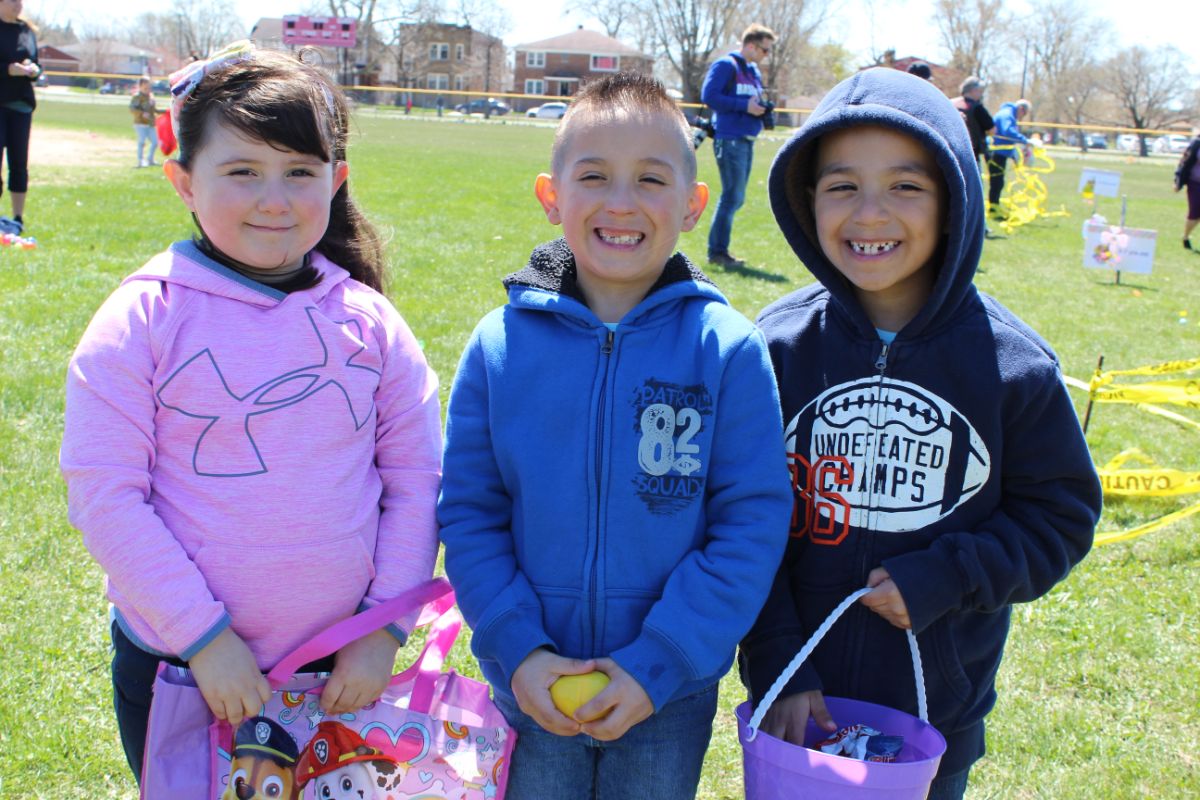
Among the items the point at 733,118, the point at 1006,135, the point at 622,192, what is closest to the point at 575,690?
the point at 622,192

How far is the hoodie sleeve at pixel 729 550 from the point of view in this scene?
5.67ft

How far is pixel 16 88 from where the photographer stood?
8.80 meters

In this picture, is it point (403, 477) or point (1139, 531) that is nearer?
point (403, 477)

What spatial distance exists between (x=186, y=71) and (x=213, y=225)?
341 mm

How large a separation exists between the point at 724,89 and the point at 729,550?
8.09m

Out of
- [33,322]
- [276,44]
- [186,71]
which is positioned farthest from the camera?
[33,322]

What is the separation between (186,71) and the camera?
1.94 meters

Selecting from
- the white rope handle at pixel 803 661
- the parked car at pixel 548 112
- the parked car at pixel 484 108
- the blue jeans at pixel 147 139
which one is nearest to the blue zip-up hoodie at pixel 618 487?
the white rope handle at pixel 803 661

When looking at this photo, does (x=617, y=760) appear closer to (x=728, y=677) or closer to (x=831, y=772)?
(x=831, y=772)

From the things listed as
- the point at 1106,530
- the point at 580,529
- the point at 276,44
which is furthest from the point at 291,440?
the point at 1106,530

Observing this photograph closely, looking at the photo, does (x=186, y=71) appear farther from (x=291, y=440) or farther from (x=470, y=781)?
(x=470, y=781)

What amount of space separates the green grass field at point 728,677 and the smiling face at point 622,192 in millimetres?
634

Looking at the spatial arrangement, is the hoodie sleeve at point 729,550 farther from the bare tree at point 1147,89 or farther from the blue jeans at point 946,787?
the bare tree at point 1147,89

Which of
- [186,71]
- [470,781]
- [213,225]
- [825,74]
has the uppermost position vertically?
[825,74]
